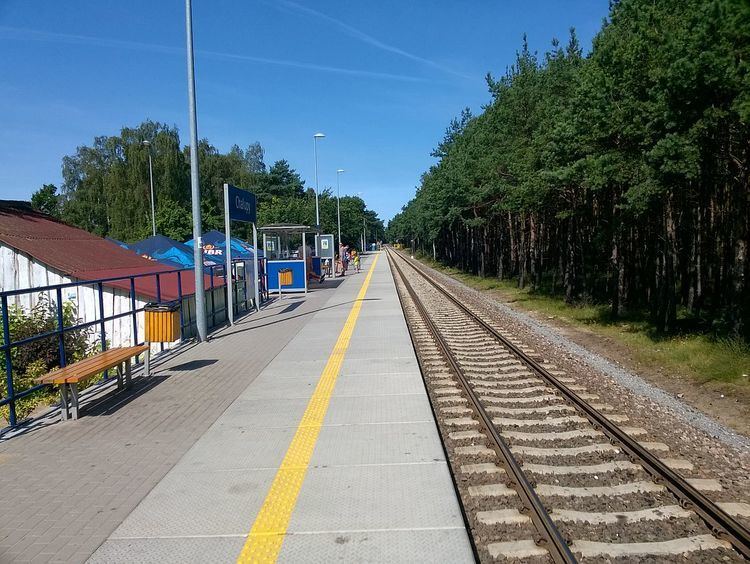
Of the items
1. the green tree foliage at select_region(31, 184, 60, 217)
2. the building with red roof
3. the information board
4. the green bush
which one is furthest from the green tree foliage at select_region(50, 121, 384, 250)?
the green bush

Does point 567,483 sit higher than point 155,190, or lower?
lower

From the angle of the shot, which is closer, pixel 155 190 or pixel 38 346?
pixel 38 346

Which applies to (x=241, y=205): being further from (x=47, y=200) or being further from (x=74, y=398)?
(x=47, y=200)

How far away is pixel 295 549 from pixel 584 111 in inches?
487

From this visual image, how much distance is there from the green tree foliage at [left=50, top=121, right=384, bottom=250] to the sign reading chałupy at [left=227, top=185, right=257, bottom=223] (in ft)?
110

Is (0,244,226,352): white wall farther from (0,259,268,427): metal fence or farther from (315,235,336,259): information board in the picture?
(315,235,336,259): information board

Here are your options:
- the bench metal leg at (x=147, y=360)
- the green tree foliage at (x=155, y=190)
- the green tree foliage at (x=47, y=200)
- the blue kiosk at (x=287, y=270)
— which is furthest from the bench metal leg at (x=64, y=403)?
the green tree foliage at (x=47, y=200)

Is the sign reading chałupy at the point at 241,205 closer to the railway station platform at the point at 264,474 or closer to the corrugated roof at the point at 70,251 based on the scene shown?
the corrugated roof at the point at 70,251

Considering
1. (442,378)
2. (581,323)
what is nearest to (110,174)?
(581,323)

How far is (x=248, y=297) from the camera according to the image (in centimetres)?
2028

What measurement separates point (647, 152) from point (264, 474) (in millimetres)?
9428

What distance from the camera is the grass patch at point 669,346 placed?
9609 mm

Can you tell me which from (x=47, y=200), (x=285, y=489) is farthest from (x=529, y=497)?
(x=47, y=200)

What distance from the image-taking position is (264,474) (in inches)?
207
